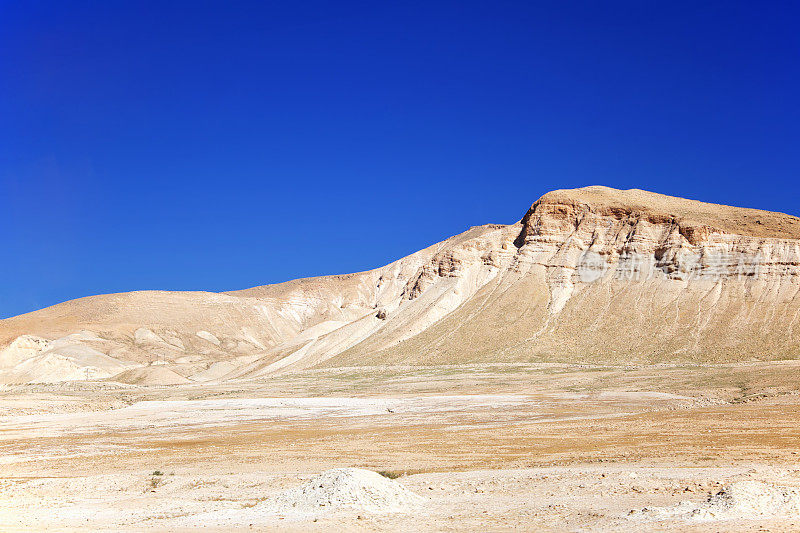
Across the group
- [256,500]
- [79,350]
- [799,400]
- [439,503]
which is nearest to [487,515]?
[439,503]

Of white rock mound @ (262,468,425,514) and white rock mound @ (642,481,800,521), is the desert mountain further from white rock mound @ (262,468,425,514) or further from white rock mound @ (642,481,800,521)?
white rock mound @ (262,468,425,514)

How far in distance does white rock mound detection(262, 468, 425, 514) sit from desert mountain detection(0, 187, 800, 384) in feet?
172

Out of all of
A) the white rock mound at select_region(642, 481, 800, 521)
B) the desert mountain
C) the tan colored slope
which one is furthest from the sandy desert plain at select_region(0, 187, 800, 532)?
the tan colored slope

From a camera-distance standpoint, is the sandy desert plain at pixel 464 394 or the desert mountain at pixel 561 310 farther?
the desert mountain at pixel 561 310

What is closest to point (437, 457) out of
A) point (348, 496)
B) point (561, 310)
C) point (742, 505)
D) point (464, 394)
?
point (348, 496)

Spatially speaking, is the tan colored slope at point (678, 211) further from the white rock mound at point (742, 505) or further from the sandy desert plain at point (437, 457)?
the white rock mound at point (742, 505)

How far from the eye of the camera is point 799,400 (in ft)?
105

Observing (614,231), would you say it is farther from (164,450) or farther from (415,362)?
(164,450)

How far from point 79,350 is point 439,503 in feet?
291

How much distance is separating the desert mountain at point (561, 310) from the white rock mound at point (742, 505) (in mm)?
51208

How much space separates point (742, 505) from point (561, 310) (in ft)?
211

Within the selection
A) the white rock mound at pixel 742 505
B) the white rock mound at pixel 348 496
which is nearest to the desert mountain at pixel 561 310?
the white rock mound at pixel 742 505

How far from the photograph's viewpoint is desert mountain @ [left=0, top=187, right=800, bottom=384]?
66.4 meters

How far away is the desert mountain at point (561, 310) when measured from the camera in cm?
6638
